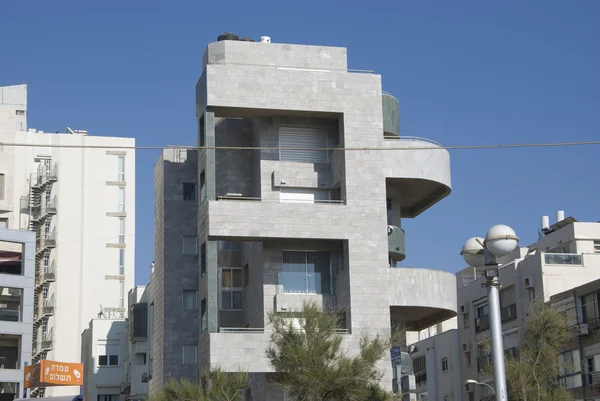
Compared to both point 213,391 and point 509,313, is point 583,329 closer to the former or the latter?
point 509,313

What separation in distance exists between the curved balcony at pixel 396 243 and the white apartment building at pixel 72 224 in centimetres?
4127

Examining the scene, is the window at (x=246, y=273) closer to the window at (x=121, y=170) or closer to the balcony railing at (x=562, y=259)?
the balcony railing at (x=562, y=259)

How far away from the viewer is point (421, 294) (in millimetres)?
47344

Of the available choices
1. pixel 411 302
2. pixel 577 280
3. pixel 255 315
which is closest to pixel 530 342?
pixel 411 302

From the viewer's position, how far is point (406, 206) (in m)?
52.5

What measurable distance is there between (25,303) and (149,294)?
24.4 ft

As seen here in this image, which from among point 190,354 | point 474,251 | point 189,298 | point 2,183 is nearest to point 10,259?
point 2,183

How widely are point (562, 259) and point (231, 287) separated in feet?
74.9

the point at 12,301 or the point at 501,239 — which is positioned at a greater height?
the point at 12,301

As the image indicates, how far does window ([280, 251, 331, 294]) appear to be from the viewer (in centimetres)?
4700

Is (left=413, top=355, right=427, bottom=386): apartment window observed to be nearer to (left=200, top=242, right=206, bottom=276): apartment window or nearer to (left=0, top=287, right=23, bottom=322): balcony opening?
(left=0, top=287, right=23, bottom=322): balcony opening

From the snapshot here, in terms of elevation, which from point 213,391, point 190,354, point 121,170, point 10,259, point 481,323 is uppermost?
point 121,170

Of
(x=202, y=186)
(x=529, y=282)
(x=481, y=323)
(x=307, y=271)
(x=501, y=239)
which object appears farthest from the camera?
(x=481, y=323)

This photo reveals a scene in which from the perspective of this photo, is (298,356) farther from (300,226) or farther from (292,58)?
(292,58)
